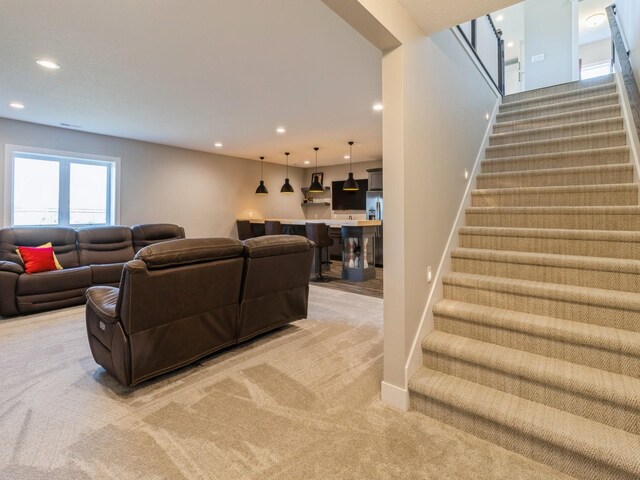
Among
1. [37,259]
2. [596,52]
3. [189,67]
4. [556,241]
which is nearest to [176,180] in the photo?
[37,259]

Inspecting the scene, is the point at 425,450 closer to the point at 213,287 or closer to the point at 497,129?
the point at 213,287

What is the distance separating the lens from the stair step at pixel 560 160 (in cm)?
271

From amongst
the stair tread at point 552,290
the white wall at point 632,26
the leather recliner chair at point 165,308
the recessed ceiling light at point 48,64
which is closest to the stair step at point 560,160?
the white wall at point 632,26

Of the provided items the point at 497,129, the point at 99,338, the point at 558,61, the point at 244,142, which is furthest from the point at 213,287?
the point at 558,61

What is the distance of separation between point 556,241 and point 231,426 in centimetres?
250

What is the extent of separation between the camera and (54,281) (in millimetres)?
3883

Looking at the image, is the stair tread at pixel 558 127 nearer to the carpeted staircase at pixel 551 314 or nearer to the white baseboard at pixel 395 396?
the carpeted staircase at pixel 551 314

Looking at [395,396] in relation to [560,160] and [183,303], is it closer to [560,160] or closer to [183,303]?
[183,303]

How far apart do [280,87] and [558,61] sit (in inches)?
206

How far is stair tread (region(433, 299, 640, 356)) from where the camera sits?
63.9 inches

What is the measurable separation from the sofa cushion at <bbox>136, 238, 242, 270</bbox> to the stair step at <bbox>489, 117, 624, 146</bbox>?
10.5 ft

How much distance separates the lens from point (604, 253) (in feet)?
7.02

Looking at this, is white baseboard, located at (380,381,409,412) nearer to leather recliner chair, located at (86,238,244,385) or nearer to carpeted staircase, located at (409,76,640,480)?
carpeted staircase, located at (409,76,640,480)

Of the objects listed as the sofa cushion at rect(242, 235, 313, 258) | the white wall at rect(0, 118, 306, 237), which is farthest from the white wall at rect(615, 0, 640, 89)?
the white wall at rect(0, 118, 306, 237)
